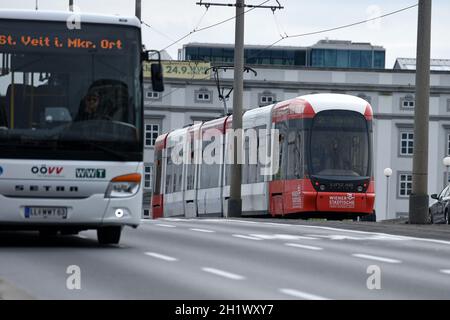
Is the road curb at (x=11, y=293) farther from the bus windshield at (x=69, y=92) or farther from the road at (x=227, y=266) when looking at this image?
the bus windshield at (x=69, y=92)

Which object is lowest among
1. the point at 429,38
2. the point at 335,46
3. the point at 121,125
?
the point at 121,125

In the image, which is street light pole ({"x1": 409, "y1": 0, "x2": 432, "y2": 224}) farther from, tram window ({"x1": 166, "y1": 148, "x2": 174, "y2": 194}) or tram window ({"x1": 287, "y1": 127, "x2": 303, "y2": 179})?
tram window ({"x1": 166, "y1": 148, "x2": 174, "y2": 194})

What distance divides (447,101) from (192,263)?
8328cm

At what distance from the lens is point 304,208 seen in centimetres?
3484

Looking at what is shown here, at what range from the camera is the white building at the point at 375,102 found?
95.5 meters

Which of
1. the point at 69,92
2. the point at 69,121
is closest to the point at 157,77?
the point at 69,92

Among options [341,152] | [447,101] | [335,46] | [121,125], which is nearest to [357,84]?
[447,101]

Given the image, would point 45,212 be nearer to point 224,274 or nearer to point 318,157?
point 224,274

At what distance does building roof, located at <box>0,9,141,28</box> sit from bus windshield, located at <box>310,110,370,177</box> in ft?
58.3

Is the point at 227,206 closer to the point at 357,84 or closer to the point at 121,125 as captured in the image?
the point at 121,125

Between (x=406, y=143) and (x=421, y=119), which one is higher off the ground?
(x=406, y=143)

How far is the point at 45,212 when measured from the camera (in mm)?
17375

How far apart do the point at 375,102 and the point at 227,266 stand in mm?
81349

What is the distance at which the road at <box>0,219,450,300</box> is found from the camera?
12016 mm
